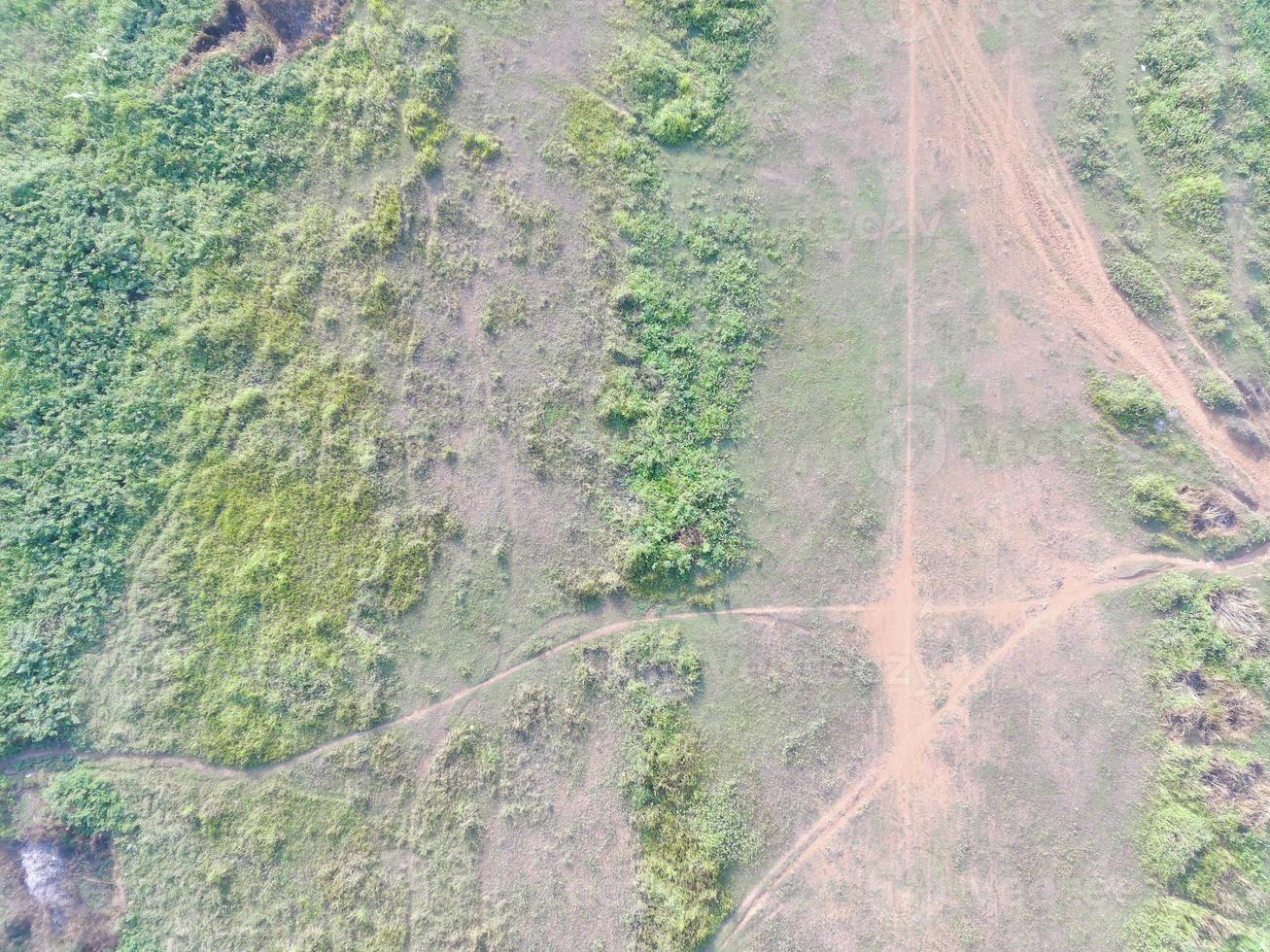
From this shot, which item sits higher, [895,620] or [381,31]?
[381,31]

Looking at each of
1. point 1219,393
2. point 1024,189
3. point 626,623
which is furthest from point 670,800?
point 1024,189

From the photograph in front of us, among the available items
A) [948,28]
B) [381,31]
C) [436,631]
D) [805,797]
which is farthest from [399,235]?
[805,797]

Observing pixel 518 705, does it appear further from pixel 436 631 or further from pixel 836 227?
pixel 836 227

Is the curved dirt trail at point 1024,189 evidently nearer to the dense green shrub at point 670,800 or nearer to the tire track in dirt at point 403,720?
the tire track in dirt at point 403,720

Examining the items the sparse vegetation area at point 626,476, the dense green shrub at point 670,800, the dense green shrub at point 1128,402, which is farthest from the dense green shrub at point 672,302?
the dense green shrub at point 1128,402

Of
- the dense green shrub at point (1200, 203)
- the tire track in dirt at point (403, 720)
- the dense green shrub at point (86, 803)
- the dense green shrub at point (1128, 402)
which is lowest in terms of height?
the dense green shrub at point (86, 803)

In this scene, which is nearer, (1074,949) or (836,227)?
(1074,949)

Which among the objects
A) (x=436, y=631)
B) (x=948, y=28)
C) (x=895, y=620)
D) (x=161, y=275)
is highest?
(x=948, y=28)

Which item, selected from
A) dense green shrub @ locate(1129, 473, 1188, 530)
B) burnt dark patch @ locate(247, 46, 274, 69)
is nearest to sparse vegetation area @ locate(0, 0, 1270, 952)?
burnt dark patch @ locate(247, 46, 274, 69)

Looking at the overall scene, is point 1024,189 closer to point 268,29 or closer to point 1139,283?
point 1139,283
